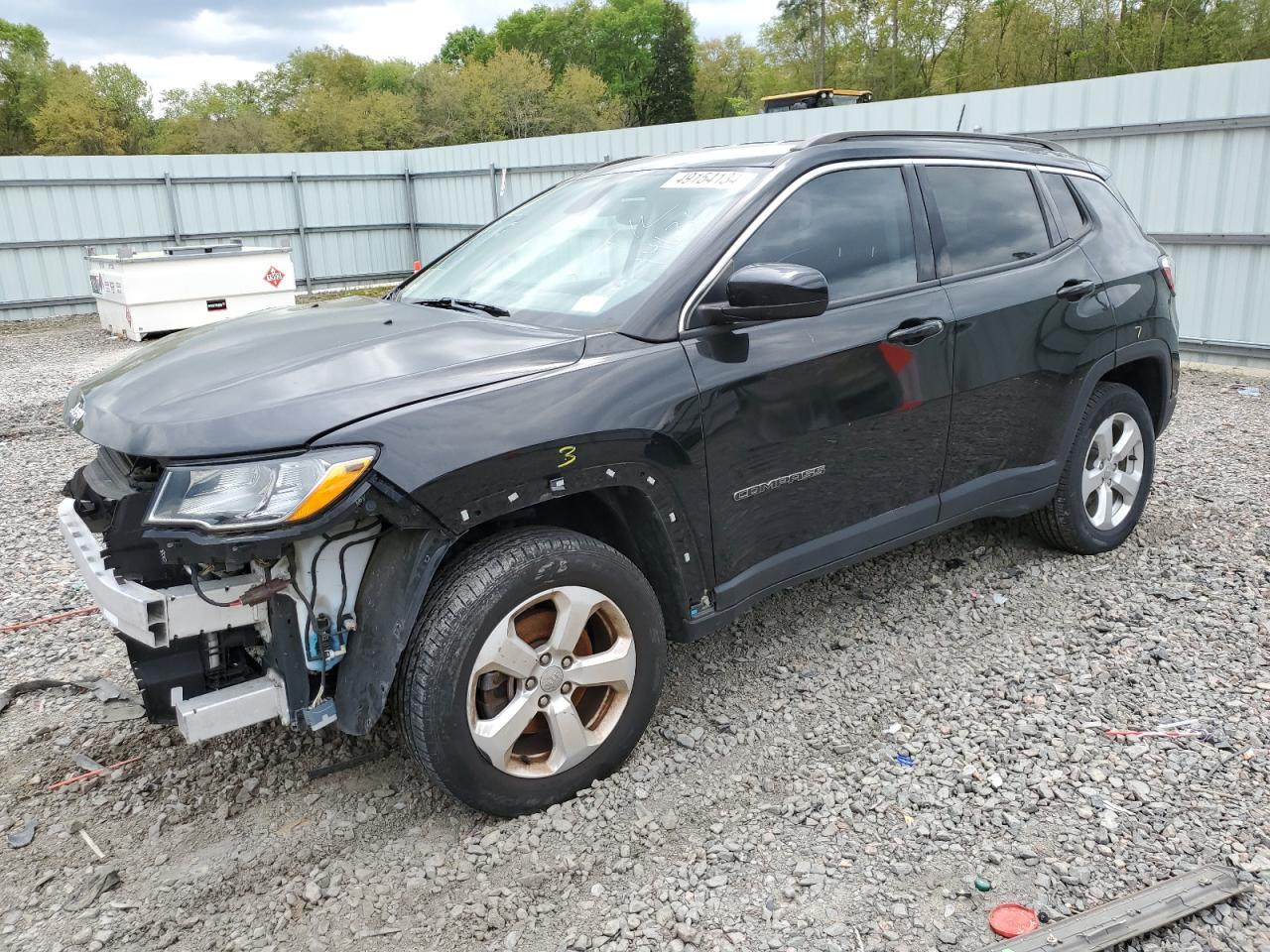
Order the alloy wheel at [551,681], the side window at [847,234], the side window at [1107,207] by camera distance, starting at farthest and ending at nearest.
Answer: the side window at [1107,207] → the side window at [847,234] → the alloy wheel at [551,681]

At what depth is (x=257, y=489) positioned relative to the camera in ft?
7.38

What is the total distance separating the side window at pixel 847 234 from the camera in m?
3.18

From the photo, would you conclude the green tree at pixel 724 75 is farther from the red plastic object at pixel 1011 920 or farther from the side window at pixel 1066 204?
the red plastic object at pixel 1011 920

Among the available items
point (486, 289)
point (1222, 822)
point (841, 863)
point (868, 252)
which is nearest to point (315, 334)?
point (486, 289)

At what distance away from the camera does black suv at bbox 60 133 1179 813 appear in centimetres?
240

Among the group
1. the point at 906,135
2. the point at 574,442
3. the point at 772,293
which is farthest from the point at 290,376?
the point at 906,135

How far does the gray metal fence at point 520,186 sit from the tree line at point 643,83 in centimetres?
2796

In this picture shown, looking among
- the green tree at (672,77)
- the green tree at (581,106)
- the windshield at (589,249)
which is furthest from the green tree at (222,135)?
the windshield at (589,249)

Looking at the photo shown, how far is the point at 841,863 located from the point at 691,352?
1495mm

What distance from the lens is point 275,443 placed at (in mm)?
→ 2301

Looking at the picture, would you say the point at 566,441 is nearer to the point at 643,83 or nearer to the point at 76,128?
the point at 76,128

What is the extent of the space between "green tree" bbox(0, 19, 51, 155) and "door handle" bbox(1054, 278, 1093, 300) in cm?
5416

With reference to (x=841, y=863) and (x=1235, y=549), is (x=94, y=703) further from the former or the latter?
(x=1235, y=549)

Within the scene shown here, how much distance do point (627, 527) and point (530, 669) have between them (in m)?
0.55
